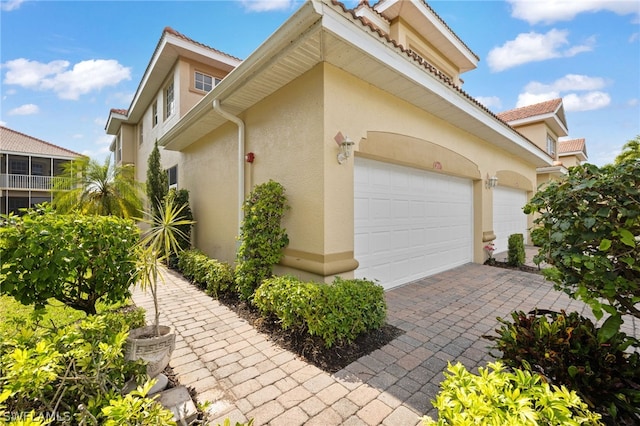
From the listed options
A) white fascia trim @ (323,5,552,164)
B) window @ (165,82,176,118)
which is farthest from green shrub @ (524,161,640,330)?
window @ (165,82,176,118)

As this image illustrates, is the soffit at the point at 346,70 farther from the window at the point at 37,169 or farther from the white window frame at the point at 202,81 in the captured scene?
the window at the point at 37,169

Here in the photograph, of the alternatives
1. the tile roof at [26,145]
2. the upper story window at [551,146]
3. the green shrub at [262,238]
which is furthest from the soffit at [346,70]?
the tile roof at [26,145]

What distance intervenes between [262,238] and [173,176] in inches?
324

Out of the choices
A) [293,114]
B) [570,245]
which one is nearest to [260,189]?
[293,114]

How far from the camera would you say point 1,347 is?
1892 mm

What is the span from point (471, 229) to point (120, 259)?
938 centimetres

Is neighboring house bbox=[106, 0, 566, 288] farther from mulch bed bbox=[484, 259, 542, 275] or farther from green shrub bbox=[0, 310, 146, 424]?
green shrub bbox=[0, 310, 146, 424]

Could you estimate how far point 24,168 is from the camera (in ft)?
68.9

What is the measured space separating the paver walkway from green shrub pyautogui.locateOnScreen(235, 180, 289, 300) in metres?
0.72

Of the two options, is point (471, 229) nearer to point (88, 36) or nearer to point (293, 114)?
point (293, 114)

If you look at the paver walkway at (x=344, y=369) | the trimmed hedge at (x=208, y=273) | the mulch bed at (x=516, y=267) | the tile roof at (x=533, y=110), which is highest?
the tile roof at (x=533, y=110)

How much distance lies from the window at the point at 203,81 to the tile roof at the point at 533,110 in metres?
16.7

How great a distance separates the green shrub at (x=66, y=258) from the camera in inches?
103

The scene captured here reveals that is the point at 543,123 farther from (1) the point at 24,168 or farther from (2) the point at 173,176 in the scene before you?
(1) the point at 24,168
